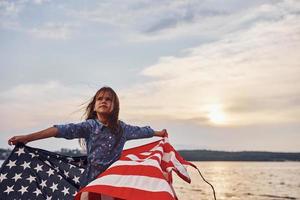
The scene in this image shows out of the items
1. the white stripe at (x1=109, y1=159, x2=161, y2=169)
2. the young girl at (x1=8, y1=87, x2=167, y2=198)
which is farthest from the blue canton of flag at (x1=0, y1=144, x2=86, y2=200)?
the white stripe at (x1=109, y1=159, x2=161, y2=169)

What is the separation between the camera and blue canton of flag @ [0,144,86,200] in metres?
6.14

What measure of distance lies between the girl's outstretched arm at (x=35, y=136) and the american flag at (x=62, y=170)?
38cm

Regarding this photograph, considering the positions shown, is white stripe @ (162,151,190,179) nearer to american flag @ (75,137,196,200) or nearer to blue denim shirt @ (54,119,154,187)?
american flag @ (75,137,196,200)

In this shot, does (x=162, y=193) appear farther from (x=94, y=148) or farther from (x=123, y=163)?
(x=94, y=148)

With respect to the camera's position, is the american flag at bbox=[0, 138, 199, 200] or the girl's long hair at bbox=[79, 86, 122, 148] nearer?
the american flag at bbox=[0, 138, 199, 200]

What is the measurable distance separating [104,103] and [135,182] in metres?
1.36

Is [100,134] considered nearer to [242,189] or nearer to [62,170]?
[62,170]

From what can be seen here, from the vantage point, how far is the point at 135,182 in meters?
4.94

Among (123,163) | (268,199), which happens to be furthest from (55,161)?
(268,199)

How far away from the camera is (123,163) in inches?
213

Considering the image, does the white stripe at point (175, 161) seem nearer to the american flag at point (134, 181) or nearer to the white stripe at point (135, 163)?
the american flag at point (134, 181)

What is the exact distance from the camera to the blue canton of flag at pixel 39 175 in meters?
6.14

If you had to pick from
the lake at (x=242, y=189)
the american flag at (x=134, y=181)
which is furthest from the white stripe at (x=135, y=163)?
the lake at (x=242, y=189)

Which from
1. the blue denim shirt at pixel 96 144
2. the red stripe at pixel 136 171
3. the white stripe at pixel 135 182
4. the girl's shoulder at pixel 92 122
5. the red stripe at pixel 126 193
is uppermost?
the girl's shoulder at pixel 92 122
